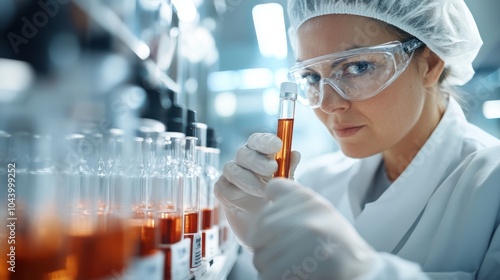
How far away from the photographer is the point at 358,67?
1.20 meters

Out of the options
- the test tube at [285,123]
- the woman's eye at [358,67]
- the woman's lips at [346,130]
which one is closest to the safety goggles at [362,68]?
the woman's eye at [358,67]

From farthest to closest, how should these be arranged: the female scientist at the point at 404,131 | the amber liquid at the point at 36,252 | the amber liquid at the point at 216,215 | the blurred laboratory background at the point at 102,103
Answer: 1. the amber liquid at the point at 216,215
2. the female scientist at the point at 404,131
3. the blurred laboratory background at the point at 102,103
4. the amber liquid at the point at 36,252

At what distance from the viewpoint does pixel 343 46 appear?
3.86 ft

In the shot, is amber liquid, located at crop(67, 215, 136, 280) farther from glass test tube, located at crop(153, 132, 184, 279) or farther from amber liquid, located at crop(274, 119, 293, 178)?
amber liquid, located at crop(274, 119, 293, 178)

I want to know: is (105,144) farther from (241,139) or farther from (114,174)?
(241,139)

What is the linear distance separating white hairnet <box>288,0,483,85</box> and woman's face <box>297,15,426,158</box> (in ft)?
0.10

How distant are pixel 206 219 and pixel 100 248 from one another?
535 mm

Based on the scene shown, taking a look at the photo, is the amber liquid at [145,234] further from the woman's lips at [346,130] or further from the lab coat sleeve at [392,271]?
the woman's lips at [346,130]

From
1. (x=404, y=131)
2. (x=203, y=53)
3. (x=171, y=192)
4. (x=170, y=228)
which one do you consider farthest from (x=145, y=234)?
(x=203, y=53)

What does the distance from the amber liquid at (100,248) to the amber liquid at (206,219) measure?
1.46 feet

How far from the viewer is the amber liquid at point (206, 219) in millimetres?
1241

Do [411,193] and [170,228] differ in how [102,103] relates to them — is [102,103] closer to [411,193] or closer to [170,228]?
[170,228]

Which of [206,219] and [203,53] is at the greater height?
[203,53]

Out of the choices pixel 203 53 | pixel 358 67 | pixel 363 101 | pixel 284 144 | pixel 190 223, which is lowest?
pixel 190 223
